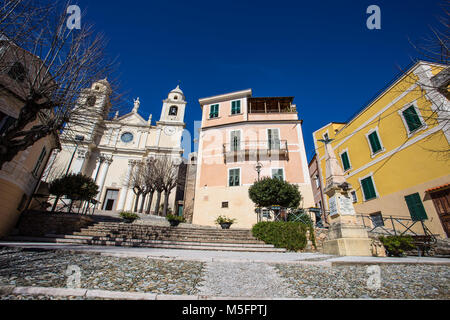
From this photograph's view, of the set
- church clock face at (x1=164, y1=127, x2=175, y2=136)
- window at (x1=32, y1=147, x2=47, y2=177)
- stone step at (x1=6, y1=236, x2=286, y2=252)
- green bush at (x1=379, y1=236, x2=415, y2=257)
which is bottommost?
stone step at (x1=6, y1=236, x2=286, y2=252)

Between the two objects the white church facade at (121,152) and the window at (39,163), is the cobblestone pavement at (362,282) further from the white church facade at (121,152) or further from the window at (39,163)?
the white church facade at (121,152)

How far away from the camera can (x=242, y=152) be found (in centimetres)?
1694

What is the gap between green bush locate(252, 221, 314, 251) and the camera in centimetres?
762

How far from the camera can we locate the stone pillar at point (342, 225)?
239 inches

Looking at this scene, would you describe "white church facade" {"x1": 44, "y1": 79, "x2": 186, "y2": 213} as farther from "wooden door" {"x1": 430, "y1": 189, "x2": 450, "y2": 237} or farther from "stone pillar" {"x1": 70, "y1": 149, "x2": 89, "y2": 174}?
"wooden door" {"x1": 430, "y1": 189, "x2": 450, "y2": 237}

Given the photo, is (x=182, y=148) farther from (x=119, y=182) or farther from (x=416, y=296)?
(x=416, y=296)

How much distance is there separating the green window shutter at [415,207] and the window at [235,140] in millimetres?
11653

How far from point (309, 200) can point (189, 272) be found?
13462mm

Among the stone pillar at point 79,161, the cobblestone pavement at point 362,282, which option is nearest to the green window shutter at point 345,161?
the cobblestone pavement at point 362,282

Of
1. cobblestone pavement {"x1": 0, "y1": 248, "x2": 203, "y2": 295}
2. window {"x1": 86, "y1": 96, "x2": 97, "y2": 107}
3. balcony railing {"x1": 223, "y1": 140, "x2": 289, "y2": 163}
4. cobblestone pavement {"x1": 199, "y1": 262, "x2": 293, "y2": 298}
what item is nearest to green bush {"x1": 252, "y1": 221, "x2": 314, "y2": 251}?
cobblestone pavement {"x1": 199, "y1": 262, "x2": 293, "y2": 298}

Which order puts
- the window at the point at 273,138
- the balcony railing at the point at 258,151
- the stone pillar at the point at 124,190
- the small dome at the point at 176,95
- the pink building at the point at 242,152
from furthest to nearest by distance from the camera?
the small dome at the point at 176,95 < the stone pillar at the point at 124,190 < the window at the point at 273,138 < the balcony railing at the point at 258,151 < the pink building at the point at 242,152

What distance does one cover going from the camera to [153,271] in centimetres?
324

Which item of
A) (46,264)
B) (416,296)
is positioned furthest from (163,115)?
(416,296)

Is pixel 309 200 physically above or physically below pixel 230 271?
above
